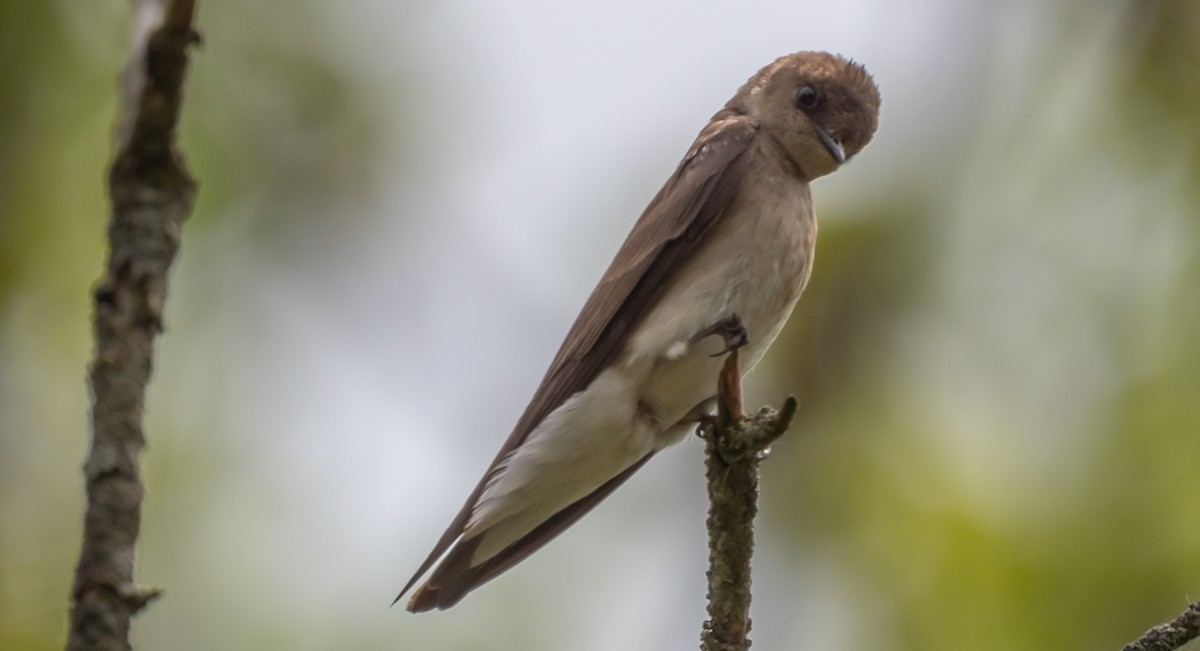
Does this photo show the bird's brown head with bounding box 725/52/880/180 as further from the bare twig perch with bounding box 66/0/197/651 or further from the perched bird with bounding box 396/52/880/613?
the bare twig perch with bounding box 66/0/197/651

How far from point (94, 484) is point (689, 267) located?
3.06 m

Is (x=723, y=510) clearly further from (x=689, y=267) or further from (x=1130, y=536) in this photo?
(x=1130, y=536)

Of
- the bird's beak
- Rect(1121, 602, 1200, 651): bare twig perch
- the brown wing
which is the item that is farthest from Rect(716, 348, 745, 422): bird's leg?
the bird's beak

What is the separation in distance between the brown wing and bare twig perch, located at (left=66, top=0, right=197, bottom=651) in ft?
7.96

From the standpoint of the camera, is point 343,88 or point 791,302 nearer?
point 791,302

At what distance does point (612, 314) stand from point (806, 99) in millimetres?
1391

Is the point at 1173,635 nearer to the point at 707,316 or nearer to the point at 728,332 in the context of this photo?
the point at 728,332

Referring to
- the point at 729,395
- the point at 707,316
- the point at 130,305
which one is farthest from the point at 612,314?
the point at 130,305

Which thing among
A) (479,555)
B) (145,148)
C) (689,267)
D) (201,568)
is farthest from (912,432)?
(145,148)

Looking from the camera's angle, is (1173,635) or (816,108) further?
(816,108)

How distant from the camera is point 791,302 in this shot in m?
4.59

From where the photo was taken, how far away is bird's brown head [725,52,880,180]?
515cm

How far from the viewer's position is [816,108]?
17.5 feet

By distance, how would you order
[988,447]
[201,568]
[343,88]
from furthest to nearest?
[343,88]
[201,568]
[988,447]
